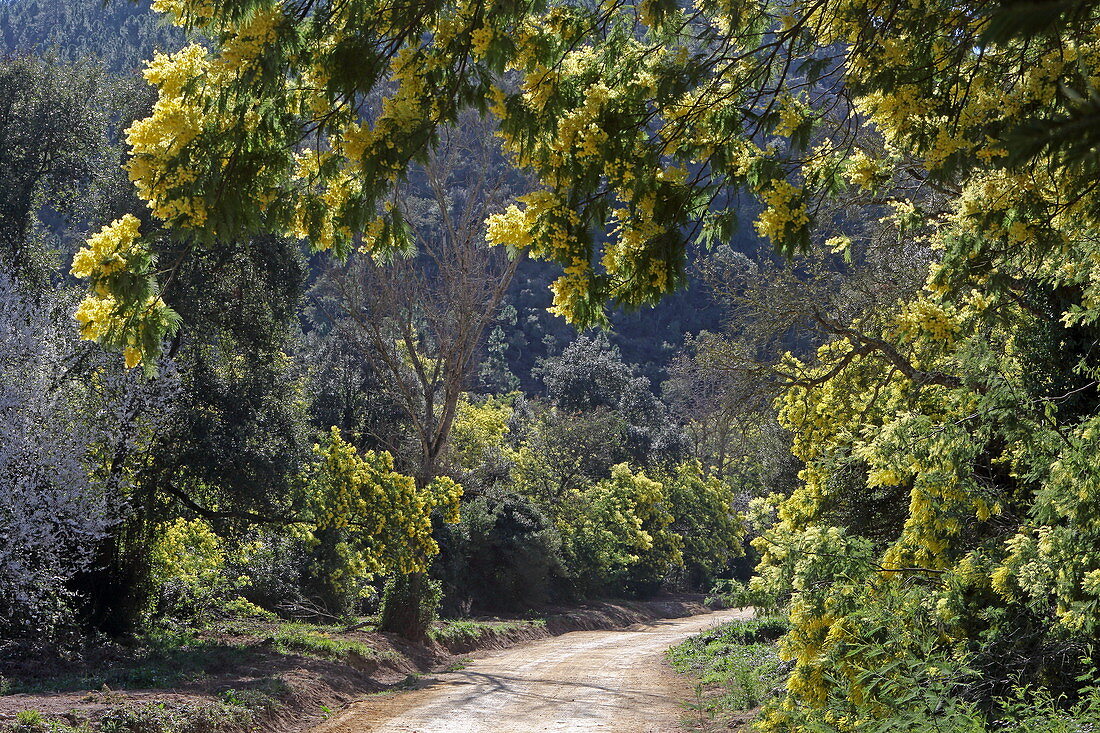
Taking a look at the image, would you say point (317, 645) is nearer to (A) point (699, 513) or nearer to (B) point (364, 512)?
(B) point (364, 512)

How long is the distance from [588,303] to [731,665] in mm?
11108

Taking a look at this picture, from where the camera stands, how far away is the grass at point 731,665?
436 inches

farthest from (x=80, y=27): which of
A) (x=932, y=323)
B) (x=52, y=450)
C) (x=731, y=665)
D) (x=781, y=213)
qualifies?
(x=781, y=213)

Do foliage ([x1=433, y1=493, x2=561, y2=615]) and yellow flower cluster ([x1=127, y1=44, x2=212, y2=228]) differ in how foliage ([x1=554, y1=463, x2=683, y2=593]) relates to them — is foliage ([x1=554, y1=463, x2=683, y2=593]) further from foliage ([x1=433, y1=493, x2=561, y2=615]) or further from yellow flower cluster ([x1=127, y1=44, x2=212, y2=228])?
yellow flower cluster ([x1=127, y1=44, x2=212, y2=228])

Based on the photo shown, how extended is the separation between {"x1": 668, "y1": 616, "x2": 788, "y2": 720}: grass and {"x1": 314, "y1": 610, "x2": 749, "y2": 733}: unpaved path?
411mm

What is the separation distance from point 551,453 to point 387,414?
8340mm

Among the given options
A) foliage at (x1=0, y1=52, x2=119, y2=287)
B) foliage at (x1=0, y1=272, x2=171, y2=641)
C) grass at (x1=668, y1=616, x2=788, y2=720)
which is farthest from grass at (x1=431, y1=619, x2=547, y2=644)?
foliage at (x1=0, y1=52, x2=119, y2=287)

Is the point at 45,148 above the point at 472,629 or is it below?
above

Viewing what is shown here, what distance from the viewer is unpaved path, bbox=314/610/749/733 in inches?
400

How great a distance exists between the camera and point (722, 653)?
55.4 feet

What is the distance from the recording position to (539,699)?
12328mm

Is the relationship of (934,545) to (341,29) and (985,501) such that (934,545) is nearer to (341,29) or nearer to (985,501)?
(985,501)

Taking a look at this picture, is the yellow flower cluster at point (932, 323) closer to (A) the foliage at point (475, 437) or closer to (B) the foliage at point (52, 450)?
(B) the foliage at point (52, 450)

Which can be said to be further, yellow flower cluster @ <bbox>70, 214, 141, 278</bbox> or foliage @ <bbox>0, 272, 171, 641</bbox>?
foliage @ <bbox>0, 272, 171, 641</bbox>
